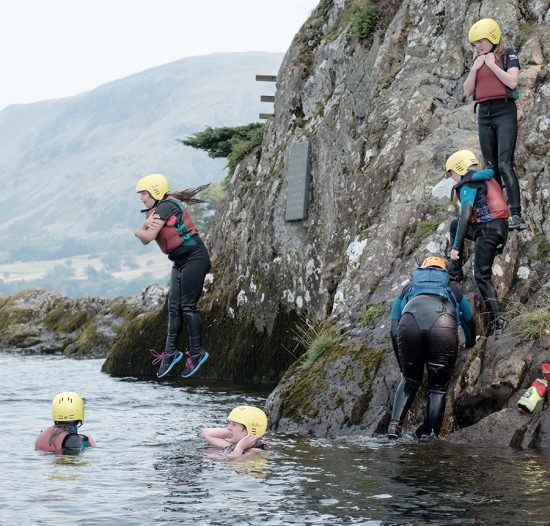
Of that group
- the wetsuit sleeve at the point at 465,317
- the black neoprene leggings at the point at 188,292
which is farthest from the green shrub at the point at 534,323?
the black neoprene leggings at the point at 188,292

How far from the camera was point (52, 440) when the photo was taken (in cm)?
1403

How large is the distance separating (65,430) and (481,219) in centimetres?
619

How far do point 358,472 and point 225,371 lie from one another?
13710 millimetres

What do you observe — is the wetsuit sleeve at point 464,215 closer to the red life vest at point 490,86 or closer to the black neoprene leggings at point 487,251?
the black neoprene leggings at point 487,251

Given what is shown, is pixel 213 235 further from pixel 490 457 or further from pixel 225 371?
pixel 490 457

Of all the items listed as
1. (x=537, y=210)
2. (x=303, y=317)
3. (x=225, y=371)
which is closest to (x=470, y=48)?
(x=537, y=210)

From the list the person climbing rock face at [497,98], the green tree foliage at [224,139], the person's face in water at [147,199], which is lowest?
the person's face in water at [147,199]

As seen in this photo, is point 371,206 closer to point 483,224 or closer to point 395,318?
point 483,224

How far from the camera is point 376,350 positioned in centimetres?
1503

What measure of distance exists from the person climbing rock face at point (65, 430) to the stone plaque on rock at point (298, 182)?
994cm

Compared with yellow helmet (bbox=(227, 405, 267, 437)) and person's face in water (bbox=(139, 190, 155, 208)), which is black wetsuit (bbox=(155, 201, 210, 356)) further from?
yellow helmet (bbox=(227, 405, 267, 437))

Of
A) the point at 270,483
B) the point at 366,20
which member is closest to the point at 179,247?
the point at 270,483

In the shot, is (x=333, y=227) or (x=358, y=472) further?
(x=333, y=227)

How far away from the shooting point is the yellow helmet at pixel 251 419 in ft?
43.6
